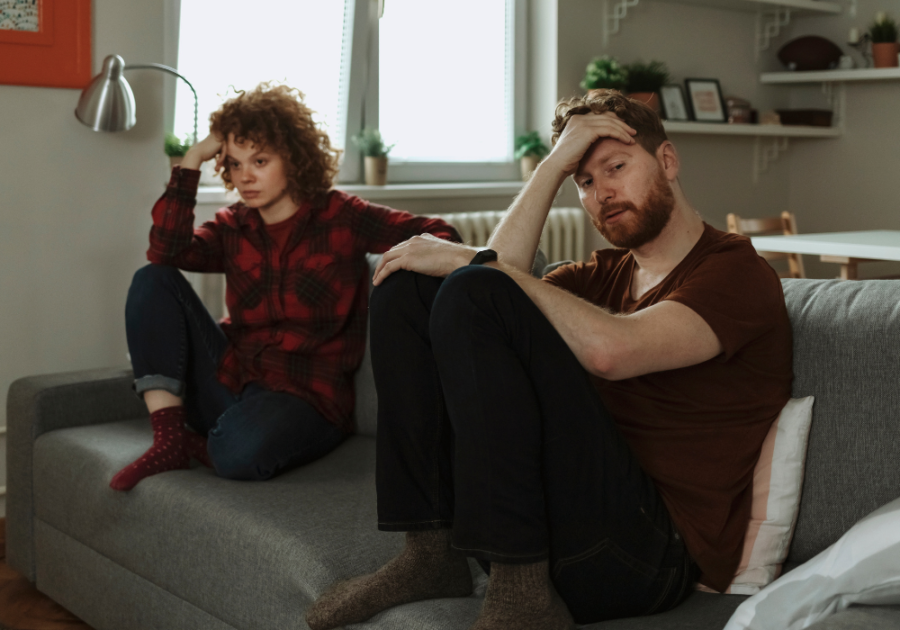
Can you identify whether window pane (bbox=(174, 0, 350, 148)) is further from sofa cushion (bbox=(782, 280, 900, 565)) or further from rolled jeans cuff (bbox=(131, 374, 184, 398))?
sofa cushion (bbox=(782, 280, 900, 565))

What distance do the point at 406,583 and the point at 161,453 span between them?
82 centimetres

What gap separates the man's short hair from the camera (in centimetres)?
152

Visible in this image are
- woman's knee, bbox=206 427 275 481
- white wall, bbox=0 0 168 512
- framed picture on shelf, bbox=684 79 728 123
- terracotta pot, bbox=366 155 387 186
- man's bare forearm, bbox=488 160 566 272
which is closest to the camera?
man's bare forearm, bbox=488 160 566 272

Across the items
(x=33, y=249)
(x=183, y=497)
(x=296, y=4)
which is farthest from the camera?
(x=296, y=4)

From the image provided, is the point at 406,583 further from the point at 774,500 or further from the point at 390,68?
the point at 390,68

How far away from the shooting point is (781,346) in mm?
1426

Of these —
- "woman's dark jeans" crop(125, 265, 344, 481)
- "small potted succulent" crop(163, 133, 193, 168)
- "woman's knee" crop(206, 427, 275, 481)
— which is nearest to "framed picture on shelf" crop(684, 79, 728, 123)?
"small potted succulent" crop(163, 133, 193, 168)

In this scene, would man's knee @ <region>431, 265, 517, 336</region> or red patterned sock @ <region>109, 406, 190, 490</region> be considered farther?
red patterned sock @ <region>109, 406, 190, 490</region>

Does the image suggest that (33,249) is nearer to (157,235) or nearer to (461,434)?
(157,235)

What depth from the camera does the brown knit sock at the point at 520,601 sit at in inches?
47.4

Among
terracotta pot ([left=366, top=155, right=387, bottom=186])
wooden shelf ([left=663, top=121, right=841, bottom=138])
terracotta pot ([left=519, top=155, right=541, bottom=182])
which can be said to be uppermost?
wooden shelf ([left=663, top=121, right=841, bottom=138])

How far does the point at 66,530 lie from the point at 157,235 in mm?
687

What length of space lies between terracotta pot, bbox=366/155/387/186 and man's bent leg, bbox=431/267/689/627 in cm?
233

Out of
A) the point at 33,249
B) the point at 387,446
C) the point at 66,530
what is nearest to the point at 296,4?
the point at 33,249
